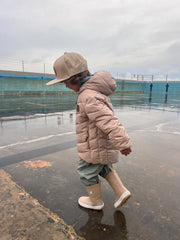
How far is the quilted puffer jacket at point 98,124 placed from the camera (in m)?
1.52

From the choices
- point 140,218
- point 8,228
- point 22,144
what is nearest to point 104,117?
point 140,218

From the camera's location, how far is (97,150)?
5.69ft

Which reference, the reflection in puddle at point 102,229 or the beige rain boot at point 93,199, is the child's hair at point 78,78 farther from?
the reflection in puddle at point 102,229

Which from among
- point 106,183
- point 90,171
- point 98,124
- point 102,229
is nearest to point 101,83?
point 98,124

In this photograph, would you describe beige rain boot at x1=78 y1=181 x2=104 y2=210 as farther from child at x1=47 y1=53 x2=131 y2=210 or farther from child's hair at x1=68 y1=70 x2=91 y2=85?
child's hair at x1=68 y1=70 x2=91 y2=85

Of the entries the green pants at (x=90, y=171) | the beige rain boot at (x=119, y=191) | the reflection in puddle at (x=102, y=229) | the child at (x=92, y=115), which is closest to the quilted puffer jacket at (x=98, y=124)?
the child at (x=92, y=115)

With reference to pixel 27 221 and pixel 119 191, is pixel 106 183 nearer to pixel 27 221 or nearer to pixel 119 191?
pixel 119 191

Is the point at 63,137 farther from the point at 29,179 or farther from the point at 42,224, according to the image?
the point at 42,224

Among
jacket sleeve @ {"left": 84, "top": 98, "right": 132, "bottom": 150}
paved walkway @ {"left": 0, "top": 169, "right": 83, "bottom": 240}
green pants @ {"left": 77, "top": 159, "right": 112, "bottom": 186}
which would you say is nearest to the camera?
jacket sleeve @ {"left": 84, "top": 98, "right": 132, "bottom": 150}

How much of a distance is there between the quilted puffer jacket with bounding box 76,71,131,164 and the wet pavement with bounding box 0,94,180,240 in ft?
2.11

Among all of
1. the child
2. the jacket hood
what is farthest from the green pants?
the jacket hood

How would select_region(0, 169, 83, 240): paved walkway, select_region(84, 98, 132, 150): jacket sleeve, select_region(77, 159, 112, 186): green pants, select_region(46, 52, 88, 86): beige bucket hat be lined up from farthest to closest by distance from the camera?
select_region(77, 159, 112, 186): green pants, select_region(46, 52, 88, 86): beige bucket hat, select_region(0, 169, 83, 240): paved walkway, select_region(84, 98, 132, 150): jacket sleeve

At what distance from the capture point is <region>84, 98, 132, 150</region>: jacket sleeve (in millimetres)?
1495

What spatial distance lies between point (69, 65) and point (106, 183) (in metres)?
1.68
